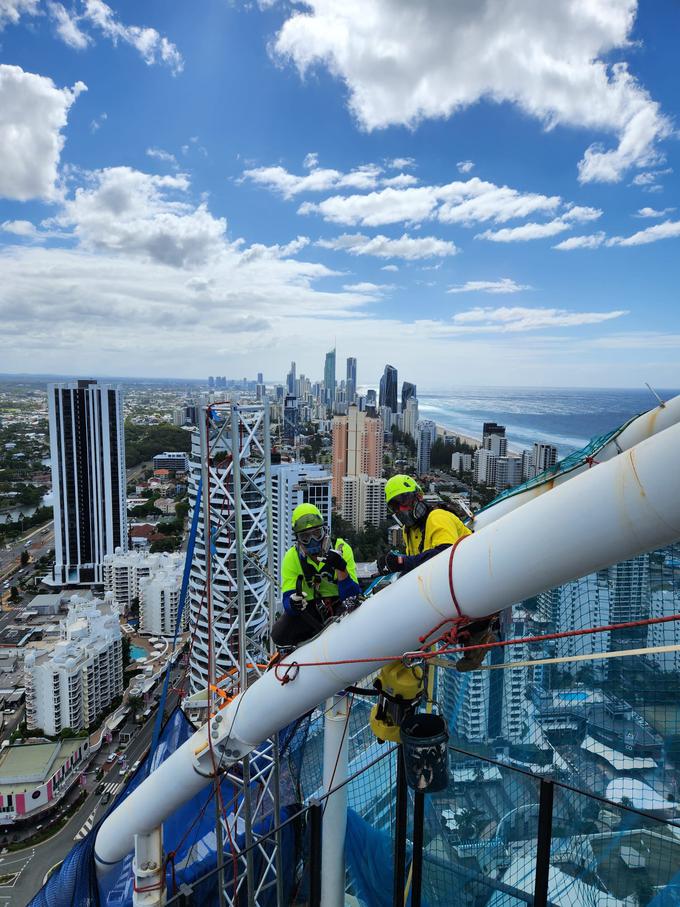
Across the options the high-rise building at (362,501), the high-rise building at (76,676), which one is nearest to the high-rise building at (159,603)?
the high-rise building at (76,676)

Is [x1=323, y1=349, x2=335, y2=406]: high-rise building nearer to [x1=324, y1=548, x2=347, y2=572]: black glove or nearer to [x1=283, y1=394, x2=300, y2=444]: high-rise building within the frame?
[x1=283, y1=394, x2=300, y2=444]: high-rise building

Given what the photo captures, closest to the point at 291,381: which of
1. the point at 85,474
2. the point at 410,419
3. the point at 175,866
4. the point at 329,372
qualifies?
the point at 329,372

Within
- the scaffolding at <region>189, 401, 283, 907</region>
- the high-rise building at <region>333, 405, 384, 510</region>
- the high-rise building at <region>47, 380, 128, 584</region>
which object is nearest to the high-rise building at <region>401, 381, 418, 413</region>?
the high-rise building at <region>333, 405, 384, 510</region>

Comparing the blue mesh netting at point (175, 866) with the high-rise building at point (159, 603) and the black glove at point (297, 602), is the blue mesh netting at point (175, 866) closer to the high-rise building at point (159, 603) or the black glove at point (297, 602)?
the black glove at point (297, 602)

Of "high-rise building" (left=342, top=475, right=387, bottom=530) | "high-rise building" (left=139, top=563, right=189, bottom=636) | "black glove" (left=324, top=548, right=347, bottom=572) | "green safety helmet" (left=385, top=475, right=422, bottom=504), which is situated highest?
"green safety helmet" (left=385, top=475, right=422, bottom=504)

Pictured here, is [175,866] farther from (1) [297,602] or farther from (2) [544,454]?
(2) [544,454]

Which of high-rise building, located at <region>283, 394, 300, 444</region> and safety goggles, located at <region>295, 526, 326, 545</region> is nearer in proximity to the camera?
safety goggles, located at <region>295, 526, 326, 545</region>
